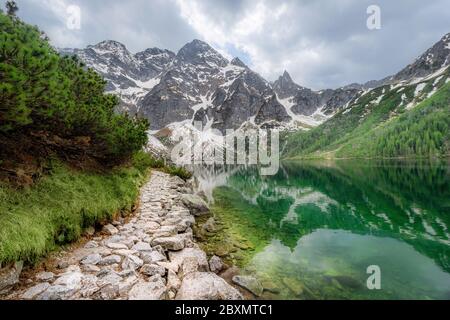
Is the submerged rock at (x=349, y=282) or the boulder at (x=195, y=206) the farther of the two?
the boulder at (x=195, y=206)

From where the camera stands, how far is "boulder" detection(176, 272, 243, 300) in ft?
22.0

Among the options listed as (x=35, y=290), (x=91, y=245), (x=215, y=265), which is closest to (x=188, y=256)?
(x=215, y=265)

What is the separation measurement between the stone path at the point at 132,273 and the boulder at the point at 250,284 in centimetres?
115

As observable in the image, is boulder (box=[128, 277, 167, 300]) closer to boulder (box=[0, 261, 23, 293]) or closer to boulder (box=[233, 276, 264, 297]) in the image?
boulder (box=[0, 261, 23, 293])

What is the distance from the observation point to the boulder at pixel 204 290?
6.69 metres

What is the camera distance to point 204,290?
22.6ft

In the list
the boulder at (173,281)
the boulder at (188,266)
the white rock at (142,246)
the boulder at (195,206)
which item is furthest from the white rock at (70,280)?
the boulder at (195,206)

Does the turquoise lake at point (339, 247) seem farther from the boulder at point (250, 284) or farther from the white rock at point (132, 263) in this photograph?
the white rock at point (132, 263)

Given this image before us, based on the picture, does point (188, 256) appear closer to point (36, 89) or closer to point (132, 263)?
point (132, 263)

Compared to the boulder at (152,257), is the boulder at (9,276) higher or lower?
higher

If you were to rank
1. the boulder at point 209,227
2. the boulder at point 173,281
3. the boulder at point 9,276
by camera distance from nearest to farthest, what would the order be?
the boulder at point 9,276
the boulder at point 173,281
the boulder at point 209,227

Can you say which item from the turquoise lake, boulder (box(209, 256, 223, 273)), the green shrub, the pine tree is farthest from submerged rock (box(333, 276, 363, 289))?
the pine tree

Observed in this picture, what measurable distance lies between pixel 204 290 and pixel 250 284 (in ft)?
8.93

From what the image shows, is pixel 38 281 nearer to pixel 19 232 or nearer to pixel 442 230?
pixel 19 232
